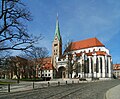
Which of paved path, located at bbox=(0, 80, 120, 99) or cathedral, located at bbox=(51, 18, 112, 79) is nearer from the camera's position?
paved path, located at bbox=(0, 80, 120, 99)

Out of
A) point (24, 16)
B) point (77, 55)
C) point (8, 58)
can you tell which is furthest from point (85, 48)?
point (24, 16)

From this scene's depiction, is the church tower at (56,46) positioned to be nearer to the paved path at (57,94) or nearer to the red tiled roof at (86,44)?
the red tiled roof at (86,44)

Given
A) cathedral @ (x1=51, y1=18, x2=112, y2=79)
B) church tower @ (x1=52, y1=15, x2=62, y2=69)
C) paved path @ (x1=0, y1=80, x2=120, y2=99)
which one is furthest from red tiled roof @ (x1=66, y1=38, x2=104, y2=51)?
paved path @ (x1=0, y1=80, x2=120, y2=99)

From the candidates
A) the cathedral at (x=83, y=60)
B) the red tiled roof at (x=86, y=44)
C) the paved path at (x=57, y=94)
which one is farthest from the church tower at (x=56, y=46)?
the paved path at (x=57, y=94)

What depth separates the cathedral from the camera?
3900 inches

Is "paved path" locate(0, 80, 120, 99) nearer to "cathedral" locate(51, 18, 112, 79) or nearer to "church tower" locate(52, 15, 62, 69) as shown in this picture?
"cathedral" locate(51, 18, 112, 79)

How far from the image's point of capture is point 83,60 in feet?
340

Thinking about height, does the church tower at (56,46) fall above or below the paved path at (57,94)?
above

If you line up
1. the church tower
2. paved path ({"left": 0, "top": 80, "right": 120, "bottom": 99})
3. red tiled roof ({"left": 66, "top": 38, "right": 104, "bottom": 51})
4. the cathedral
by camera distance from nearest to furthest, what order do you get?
paved path ({"left": 0, "top": 80, "right": 120, "bottom": 99}) → the cathedral → red tiled roof ({"left": 66, "top": 38, "right": 104, "bottom": 51}) → the church tower

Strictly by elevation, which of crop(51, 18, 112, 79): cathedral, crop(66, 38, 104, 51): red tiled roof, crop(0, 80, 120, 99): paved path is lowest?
crop(0, 80, 120, 99): paved path

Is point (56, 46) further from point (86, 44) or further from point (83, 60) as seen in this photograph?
point (83, 60)

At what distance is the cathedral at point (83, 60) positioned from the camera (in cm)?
9906

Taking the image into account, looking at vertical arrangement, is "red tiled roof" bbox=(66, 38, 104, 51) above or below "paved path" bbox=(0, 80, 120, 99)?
above

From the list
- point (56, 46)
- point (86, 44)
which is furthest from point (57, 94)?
point (56, 46)
